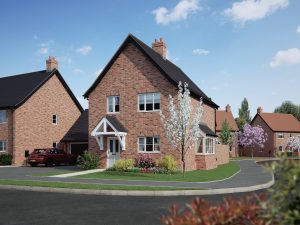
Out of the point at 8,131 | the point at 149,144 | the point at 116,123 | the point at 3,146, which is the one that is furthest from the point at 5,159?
the point at 149,144

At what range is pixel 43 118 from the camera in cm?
3894

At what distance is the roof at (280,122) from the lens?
65438 mm

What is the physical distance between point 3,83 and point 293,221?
44.3 metres

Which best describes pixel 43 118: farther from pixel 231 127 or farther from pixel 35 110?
pixel 231 127

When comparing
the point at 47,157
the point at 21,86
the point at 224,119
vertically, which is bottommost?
the point at 47,157

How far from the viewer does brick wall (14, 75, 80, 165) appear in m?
36.3

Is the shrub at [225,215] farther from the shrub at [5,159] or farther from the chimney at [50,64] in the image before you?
the chimney at [50,64]

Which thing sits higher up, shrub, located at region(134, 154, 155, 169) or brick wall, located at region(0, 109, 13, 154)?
brick wall, located at region(0, 109, 13, 154)

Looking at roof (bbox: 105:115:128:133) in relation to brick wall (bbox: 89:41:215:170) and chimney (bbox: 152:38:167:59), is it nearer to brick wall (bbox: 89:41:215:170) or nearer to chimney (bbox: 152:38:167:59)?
brick wall (bbox: 89:41:215:170)

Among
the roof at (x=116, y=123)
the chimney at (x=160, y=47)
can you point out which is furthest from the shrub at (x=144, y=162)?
the chimney at (x=160, y=47)

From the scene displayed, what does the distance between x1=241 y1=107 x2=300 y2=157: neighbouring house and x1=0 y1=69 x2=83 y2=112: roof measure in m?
36.3

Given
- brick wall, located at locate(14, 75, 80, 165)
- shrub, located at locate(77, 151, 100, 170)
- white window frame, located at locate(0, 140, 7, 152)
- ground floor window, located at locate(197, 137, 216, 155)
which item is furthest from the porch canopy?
white window frame, located at locate(0, 140, 7, 152)

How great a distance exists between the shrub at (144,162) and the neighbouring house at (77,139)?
450 inches

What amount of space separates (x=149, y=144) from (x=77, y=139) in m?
12.3
